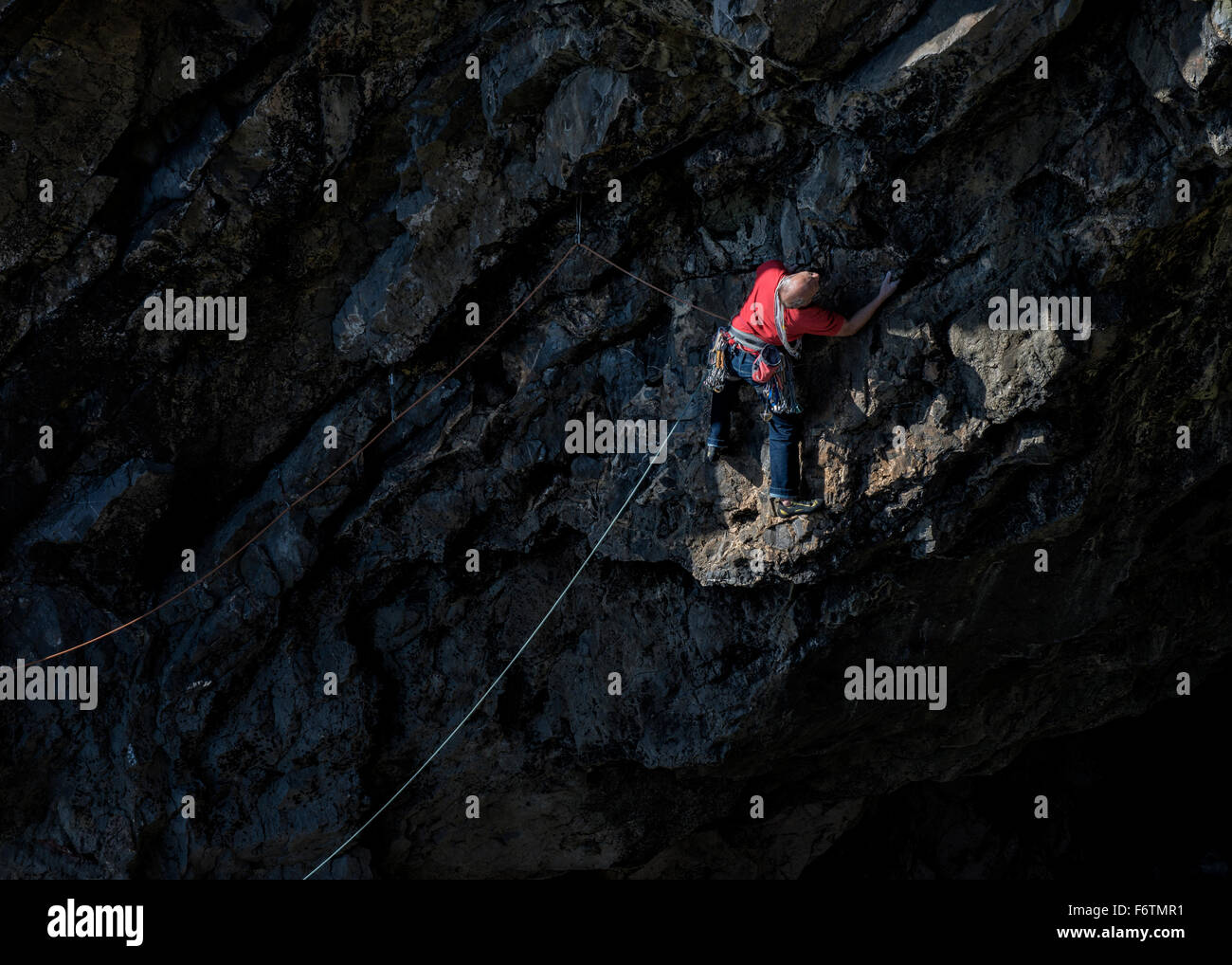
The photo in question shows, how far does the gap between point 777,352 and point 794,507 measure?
1.34 metres

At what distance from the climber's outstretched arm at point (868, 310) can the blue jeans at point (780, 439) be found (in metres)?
0.84

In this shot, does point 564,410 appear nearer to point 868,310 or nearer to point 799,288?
point 799,288

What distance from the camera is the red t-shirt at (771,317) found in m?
8.16

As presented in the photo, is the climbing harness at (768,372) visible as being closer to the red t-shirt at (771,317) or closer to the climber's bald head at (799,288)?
the red t-shirt at (771,317)

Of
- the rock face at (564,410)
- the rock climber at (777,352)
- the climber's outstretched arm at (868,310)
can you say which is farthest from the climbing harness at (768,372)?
the climber's outstretched arm at (868,310)

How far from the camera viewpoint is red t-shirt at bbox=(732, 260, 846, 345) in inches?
321

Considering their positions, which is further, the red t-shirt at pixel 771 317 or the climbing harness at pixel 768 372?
the climbing harness at pixel 768 372

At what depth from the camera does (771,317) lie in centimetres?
820

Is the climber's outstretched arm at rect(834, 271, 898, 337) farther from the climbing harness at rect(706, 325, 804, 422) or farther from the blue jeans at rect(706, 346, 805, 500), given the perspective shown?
the blue jeans at rect(706, 346, 805, 500)

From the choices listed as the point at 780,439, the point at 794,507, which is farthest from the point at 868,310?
the point at 794,507

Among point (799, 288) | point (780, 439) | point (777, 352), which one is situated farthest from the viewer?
point (780, 439)

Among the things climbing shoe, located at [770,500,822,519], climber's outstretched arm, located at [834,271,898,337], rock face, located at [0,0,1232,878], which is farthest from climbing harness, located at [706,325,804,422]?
climbing shoe, located at [770,500,822,519]

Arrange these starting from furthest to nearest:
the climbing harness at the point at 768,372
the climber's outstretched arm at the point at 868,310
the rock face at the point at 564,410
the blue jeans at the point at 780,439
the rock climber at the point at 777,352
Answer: the blue jeans at the point at 780,439 < the climbing harness at the point at 768,372 < the climber's outstretched arm at the point at 868,310 < the rock climber at the point at 777,352 < the rock face at the point at 564,410

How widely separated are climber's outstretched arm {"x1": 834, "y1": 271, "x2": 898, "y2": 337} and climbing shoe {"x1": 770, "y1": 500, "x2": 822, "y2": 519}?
141cm
